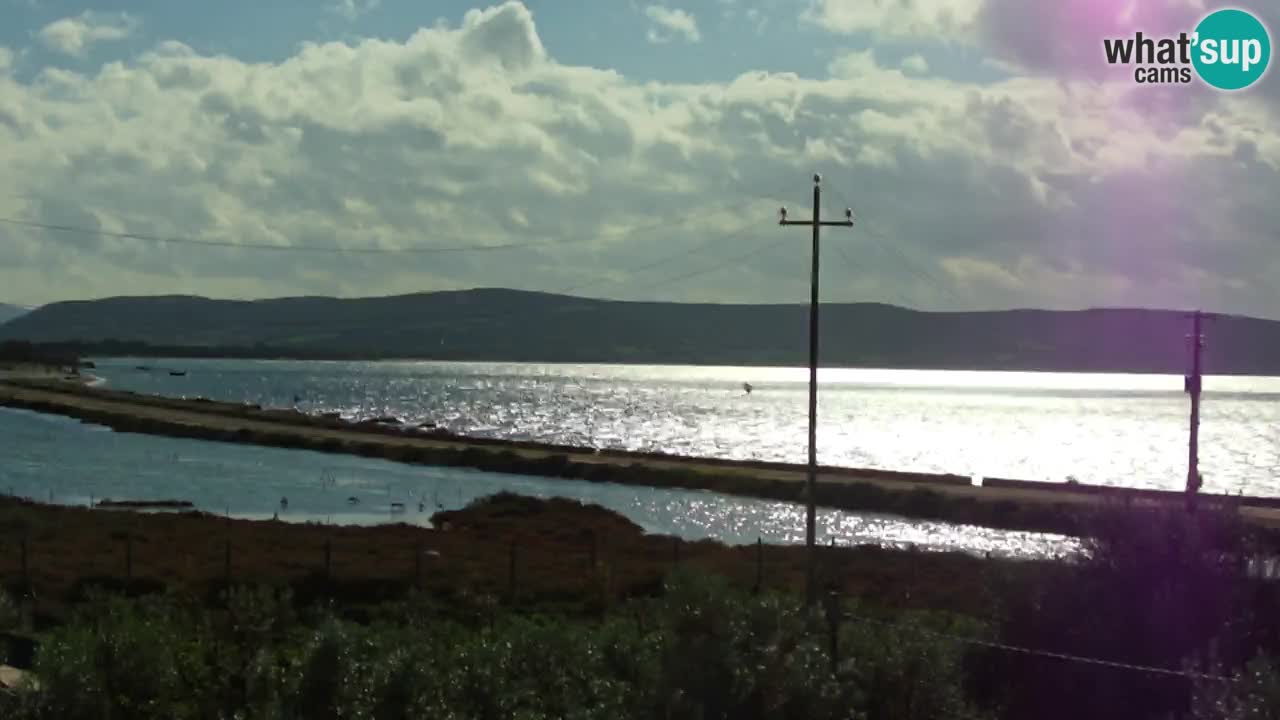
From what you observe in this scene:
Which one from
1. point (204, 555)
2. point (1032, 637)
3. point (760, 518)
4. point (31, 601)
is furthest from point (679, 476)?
point (1032, 637)

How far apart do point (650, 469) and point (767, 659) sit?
8604 centimetres

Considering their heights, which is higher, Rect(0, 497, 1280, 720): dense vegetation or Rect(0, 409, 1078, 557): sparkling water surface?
Rect(0, 497, 1280, 720): dense vegetation

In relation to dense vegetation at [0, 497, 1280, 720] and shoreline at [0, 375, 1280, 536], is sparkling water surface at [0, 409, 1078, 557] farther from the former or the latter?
dense vegetation at [0, 497, 1280, 720]

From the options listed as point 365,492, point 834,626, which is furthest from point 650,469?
point 834,626

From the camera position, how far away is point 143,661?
1814 centimetres

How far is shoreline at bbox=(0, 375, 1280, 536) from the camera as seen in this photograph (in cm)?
7981

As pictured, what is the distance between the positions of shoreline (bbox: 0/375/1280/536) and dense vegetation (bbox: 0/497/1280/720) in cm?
2694

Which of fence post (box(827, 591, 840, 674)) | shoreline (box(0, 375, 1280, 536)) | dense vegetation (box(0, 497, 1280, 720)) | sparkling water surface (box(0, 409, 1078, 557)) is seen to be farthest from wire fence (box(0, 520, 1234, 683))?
fence post (box(827, 591, 840, 674))

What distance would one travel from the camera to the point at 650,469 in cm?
10212

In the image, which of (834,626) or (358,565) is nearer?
(834,626)

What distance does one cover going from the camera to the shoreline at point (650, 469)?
262 feet

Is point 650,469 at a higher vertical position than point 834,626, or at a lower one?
lower

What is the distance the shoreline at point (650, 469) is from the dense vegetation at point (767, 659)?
88.4ft

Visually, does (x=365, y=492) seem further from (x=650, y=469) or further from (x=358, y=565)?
(x=358, y=565)
